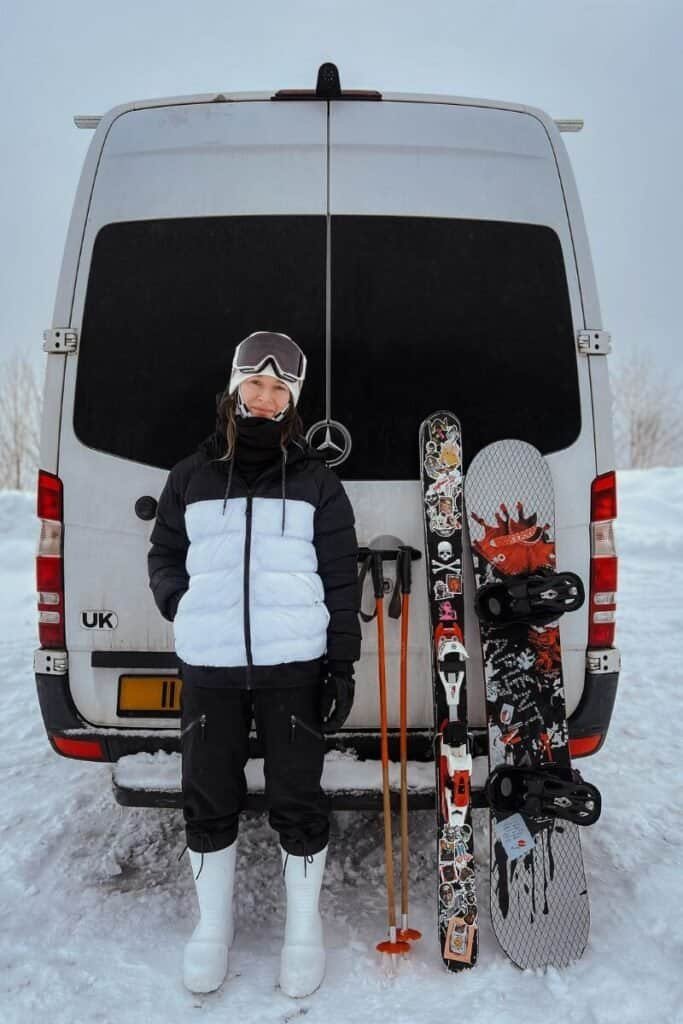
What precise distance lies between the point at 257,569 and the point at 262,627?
0.16 m

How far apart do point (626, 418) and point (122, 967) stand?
29.7 meters

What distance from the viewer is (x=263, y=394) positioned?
7.20 feet

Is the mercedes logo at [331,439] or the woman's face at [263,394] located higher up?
the woman's face at [263,394]

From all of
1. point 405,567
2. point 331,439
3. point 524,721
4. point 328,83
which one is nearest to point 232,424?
→ point 331,439

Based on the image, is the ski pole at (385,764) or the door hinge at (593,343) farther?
the door hinge at (593,343)

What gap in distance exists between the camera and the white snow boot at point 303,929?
6.88 ft

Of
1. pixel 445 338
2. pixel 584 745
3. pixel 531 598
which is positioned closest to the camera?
pixel 531 598

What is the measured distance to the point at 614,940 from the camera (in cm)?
230

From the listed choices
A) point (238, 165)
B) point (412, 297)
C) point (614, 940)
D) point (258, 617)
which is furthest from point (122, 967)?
point (238, 165)

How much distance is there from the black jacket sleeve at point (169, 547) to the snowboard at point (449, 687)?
30.4 inches

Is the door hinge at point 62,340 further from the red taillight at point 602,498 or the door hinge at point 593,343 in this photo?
the red taillight at point 602,498

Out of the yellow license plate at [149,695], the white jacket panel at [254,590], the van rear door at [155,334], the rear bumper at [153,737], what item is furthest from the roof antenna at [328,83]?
the rear bumper at [153,737]

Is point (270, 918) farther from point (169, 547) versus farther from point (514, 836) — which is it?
point (169, 547)

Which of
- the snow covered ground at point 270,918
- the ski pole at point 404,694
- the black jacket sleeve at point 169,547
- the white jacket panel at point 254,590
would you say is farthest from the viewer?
the ski pole at point 404,694
